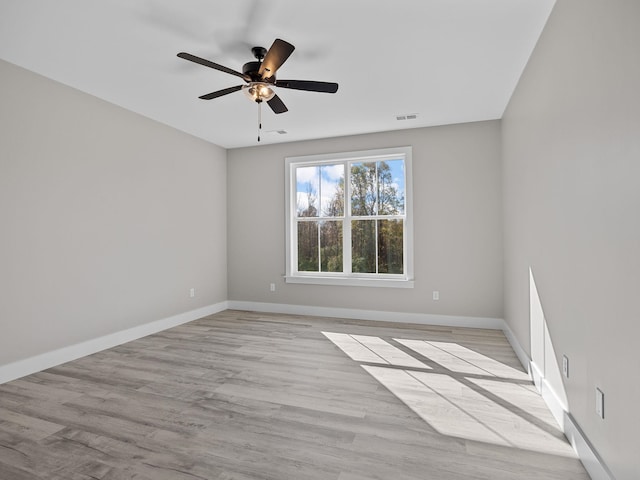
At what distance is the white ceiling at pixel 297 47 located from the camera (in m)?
2.34

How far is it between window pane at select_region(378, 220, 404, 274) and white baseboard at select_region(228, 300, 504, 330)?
64cm

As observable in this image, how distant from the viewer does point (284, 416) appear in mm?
2367

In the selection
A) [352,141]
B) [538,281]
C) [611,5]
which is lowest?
[538,281]

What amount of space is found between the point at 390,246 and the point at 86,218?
3738 millimetres

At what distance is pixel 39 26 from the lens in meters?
2.49

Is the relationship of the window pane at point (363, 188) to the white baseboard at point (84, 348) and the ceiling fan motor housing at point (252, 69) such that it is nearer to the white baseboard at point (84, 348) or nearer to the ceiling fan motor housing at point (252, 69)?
the ceiling fan motor housing at point (252, 69)

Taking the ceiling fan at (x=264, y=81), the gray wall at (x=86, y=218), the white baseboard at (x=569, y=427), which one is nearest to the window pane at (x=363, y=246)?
the gray wall at (x=86, y=218)

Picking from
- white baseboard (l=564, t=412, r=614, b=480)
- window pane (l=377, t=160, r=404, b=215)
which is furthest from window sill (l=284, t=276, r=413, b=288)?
white baseboard (l=564, t=412, r=614, b=480)

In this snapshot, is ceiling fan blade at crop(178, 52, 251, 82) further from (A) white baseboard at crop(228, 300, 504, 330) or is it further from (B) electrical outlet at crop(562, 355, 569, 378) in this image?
(A) white baseboard at crop(228, 300, 504, 330)

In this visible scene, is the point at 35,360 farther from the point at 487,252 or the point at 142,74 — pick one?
the point at 487,252

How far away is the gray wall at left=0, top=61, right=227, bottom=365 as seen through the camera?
304 centimetres

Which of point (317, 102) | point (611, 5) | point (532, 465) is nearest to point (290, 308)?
point (317, 102)

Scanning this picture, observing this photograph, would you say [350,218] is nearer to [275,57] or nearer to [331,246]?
[331,246]

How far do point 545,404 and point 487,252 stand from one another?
93.8 inches
